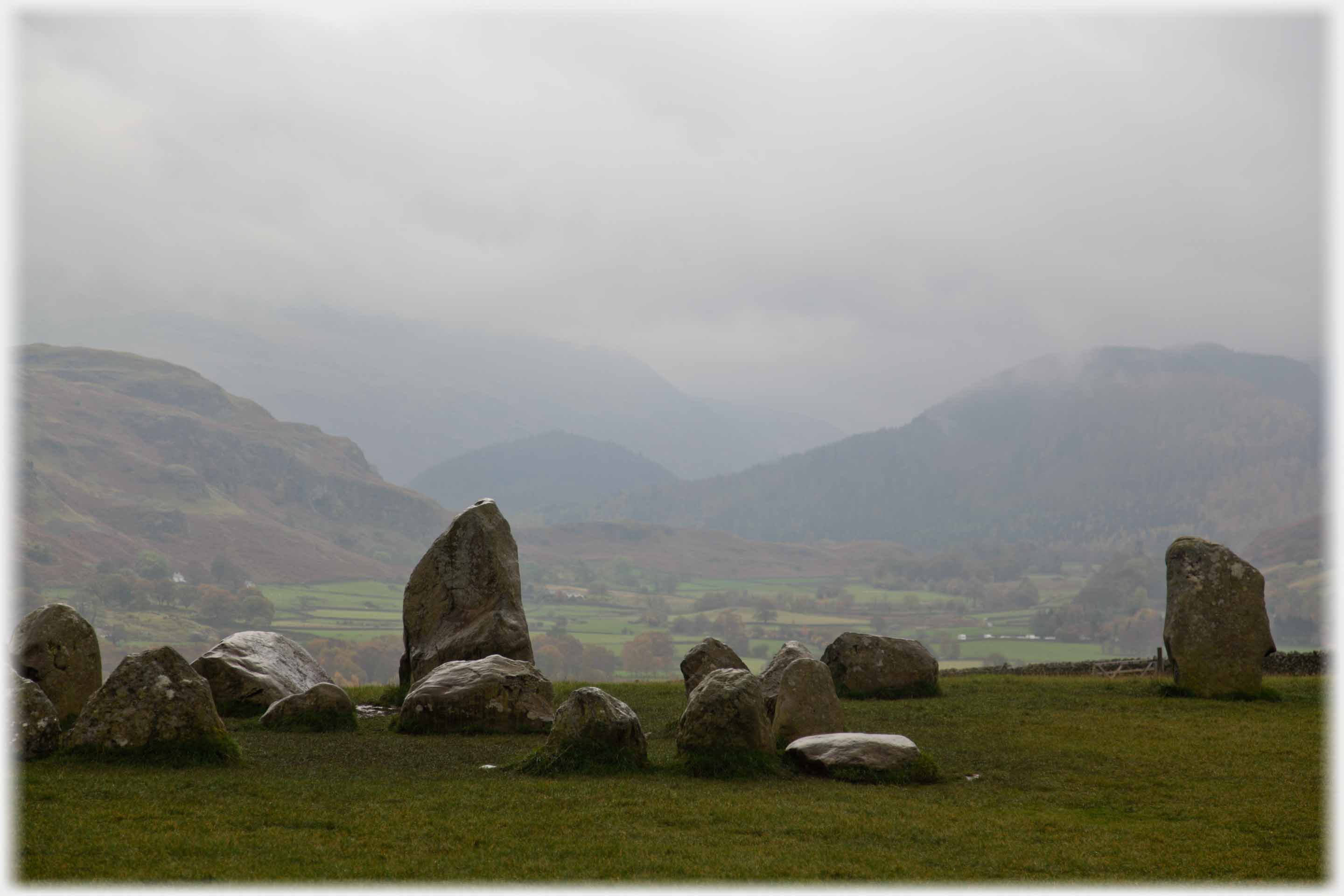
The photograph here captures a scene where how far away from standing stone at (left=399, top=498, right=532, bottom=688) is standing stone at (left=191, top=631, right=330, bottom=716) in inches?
85.5

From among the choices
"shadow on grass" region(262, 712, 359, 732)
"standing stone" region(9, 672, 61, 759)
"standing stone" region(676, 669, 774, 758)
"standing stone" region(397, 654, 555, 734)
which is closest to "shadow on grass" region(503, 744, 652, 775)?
"standing stone" region(676, 669, 774, 758)

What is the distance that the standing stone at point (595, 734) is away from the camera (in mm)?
15039

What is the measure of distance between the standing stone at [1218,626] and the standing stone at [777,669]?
972cm

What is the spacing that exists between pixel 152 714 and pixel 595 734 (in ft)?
20.1

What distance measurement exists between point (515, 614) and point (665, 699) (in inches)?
155

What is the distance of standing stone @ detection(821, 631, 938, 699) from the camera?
25.0 meters

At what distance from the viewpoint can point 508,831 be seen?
447 inches

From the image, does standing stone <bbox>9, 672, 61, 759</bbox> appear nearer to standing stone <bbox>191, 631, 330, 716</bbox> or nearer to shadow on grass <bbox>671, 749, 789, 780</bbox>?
standing stone <bbox>191, 631, 330, 716</bbox>

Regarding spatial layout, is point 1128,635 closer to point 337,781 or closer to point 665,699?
point 665,699

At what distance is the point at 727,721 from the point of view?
15289mm

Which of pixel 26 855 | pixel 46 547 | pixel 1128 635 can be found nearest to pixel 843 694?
pixel 26 855

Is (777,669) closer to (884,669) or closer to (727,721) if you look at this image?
(727,721)

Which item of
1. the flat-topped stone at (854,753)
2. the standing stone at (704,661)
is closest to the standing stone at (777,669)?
the standing stone at (704,661)

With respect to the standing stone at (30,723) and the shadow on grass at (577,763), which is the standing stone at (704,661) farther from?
the standing stone at (30,723)
